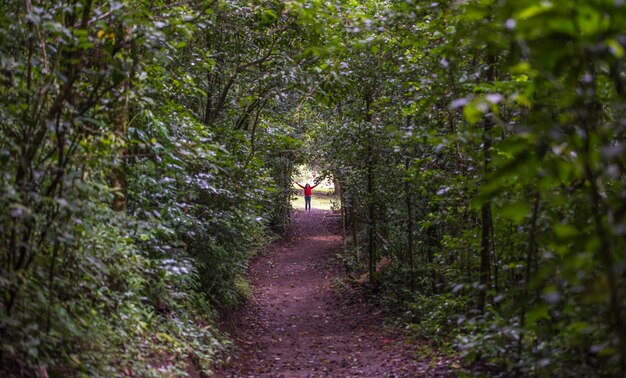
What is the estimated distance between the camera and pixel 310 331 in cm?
1134

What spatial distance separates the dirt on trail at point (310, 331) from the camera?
313 inches

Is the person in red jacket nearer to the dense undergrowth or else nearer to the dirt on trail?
the dirt on trail

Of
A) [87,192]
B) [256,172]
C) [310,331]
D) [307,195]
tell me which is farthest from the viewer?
[307,195]

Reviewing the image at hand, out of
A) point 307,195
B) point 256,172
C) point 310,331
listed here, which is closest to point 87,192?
point 256,172

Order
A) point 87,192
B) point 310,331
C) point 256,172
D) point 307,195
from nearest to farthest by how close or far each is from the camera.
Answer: point 87,192 → point 256,172 → point 310,331 → point 307,195

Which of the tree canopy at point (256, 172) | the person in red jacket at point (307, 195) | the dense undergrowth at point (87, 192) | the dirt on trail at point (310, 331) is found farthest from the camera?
the person in red jacket at point (307, 195)

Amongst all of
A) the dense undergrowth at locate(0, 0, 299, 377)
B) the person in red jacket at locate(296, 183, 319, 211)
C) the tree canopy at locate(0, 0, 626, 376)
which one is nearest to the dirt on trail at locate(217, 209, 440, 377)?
the tree canopy at locate(0, 0, 626, 376)

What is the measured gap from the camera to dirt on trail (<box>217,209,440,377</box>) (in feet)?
26.1

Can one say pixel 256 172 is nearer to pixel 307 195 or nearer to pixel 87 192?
pixel 87 192

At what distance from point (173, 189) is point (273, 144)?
4.34m

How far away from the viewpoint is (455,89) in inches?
221

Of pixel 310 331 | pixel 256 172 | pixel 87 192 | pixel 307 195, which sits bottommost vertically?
pixel 310 331

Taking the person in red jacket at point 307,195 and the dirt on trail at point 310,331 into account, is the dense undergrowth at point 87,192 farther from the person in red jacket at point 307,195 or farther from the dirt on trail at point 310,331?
the person in red jacket at point 307,195

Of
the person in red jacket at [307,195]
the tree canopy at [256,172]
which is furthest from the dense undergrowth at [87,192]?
the person in red jacket at [307,195]
